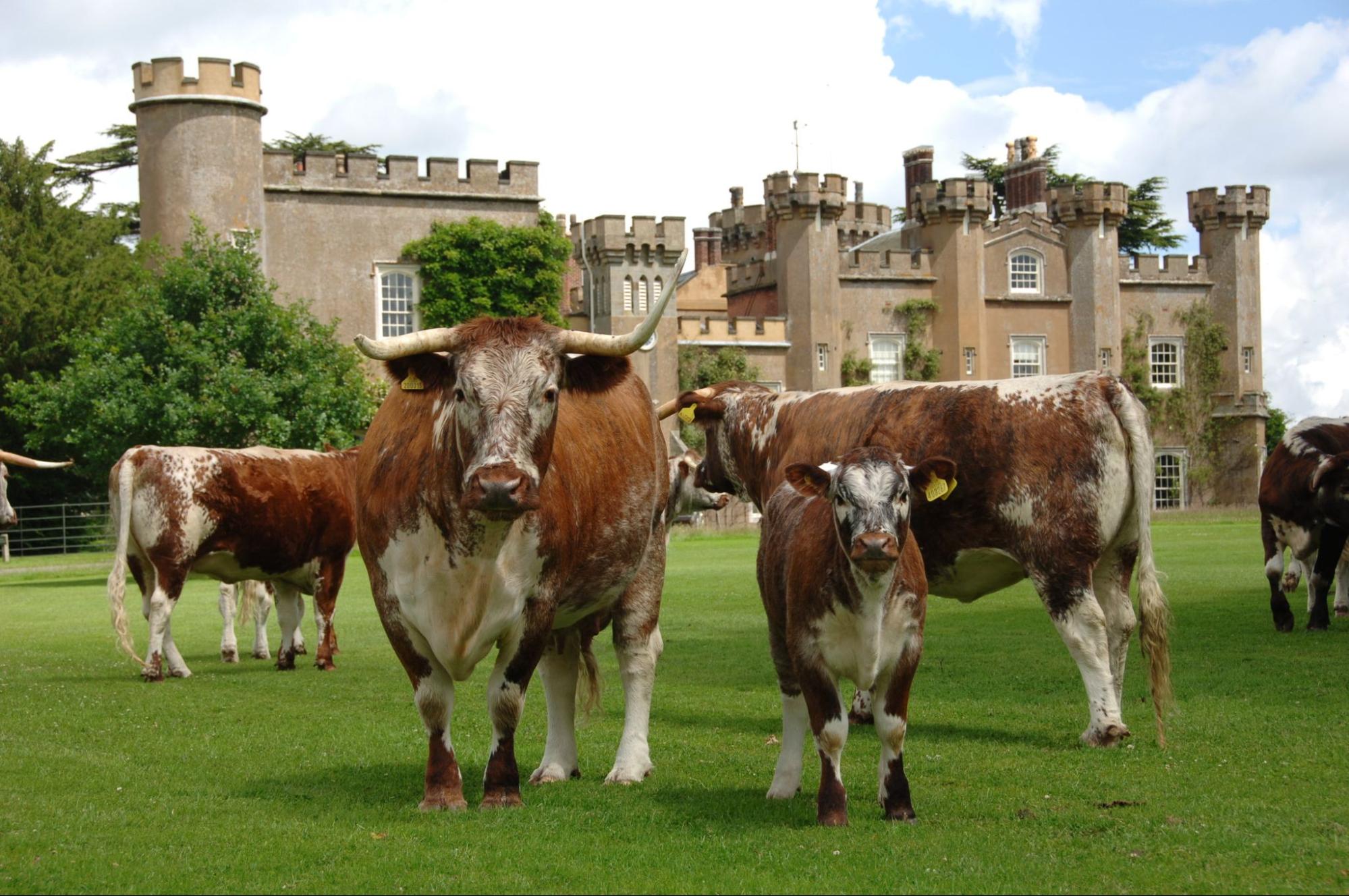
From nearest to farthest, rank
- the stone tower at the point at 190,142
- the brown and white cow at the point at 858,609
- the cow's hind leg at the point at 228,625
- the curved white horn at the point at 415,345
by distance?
1. the brown and white cow at the point at 858,609
2. the curved white horn at the point at 415,345
3. the cow's hind leg at the point at 228,625
4. the stone tower at the point at 190,142

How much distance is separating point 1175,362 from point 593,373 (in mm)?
64914

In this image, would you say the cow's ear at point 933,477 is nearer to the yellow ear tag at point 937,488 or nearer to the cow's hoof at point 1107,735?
the yellow ear tag at point 937,488

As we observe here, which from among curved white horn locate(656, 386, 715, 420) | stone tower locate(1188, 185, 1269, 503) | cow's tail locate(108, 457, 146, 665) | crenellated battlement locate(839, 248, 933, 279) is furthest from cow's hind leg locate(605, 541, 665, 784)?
stone tower locate(1188, 185, 1269, 503)

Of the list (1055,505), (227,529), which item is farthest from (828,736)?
(227,529)

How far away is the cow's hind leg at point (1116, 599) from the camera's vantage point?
10555 mm

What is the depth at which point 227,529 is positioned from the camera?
1559 centimetres

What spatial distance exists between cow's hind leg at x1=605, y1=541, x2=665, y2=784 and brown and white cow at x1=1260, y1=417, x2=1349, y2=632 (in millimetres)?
8950

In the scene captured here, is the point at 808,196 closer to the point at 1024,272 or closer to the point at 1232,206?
the point at 1024,272

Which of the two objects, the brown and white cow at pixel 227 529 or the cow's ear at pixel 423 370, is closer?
the cow's ear at pixel 423 370

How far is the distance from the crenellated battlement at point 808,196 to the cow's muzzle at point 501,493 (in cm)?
5474

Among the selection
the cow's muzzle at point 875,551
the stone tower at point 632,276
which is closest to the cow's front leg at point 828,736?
the cow's muzzle at point 875,551

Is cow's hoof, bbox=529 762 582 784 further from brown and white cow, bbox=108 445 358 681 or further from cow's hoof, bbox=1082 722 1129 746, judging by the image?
brown and white cow, bbox=108 445 358 681

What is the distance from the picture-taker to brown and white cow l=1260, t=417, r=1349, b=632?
1577 cm

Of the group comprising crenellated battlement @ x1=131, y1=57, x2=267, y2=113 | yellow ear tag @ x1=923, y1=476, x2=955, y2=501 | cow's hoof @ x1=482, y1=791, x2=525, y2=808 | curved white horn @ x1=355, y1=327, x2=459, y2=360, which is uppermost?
crenellated battlement @ x1=131, y1=57, x2=267, y2=113
